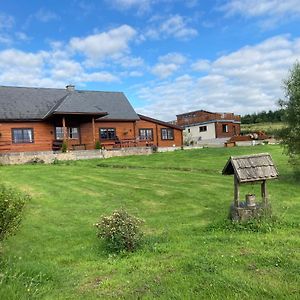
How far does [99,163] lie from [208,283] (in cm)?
2005

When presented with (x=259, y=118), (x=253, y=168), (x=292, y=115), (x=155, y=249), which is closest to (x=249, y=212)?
(x=253, y=168)

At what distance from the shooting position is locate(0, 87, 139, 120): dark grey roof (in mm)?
30469

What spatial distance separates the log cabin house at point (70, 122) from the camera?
3019 cm

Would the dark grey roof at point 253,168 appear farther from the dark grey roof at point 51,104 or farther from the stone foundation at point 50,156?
the dark grey roof at point 51,104

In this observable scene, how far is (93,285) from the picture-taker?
593cm

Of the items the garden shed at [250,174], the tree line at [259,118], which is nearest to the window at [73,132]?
the garden shed at [250,174]

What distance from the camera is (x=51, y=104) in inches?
1297

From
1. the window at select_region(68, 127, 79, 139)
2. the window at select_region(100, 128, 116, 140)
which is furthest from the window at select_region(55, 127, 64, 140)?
the window at select_region(100, 128, 116, 140)

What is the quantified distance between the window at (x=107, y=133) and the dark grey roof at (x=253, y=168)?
85.1 feet

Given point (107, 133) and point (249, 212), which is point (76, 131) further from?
point (249, 212)

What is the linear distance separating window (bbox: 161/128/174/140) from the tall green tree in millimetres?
21923

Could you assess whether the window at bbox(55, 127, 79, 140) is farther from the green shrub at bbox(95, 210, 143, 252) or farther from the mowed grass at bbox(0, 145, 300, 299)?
the green shrub at bbox(95, 210, 143, 252)

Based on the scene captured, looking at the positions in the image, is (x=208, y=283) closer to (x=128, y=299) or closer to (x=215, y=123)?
(x=128, y=299)

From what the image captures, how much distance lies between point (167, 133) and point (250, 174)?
30466 millimetres
